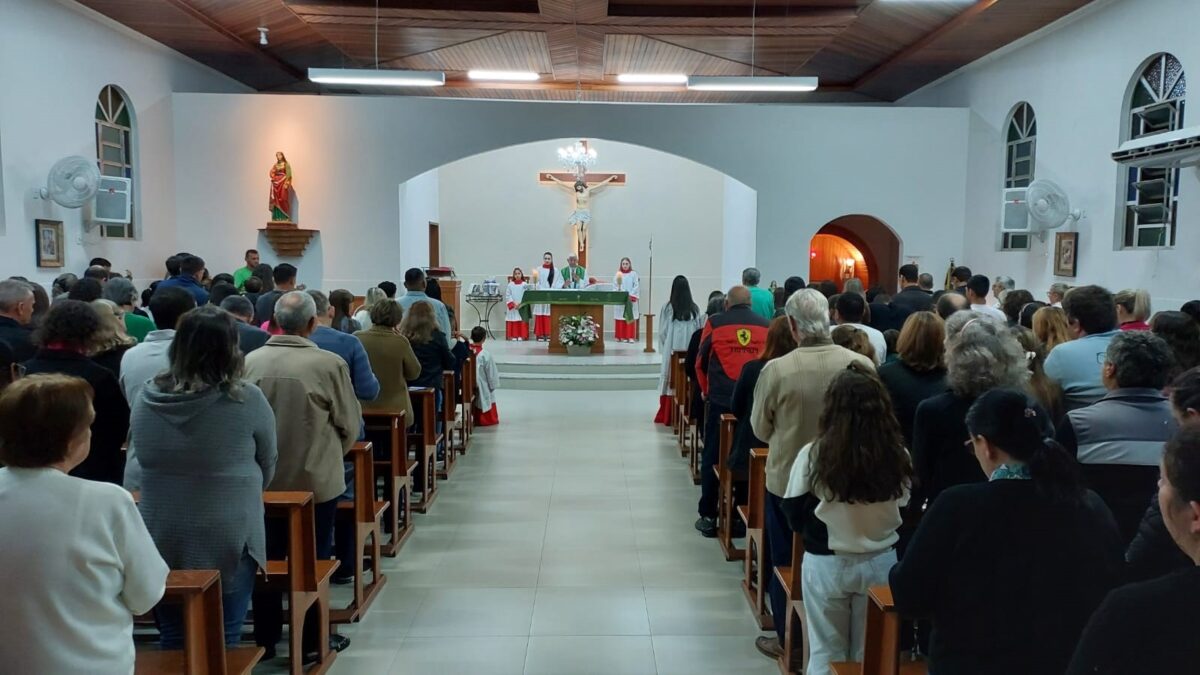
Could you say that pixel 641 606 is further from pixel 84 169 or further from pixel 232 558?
pixel 84 169

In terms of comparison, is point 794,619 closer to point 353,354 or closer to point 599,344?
point 353,354

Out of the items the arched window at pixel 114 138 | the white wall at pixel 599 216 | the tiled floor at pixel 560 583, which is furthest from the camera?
the white wall at pixel 599 216

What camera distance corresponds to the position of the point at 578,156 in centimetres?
1524

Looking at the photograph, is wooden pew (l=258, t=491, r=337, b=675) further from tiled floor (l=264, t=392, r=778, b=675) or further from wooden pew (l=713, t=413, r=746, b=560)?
wooden pew (l=713, t=413, r=746, b=560)

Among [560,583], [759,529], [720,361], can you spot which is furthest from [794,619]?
[720,361]

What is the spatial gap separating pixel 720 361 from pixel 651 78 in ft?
24.9

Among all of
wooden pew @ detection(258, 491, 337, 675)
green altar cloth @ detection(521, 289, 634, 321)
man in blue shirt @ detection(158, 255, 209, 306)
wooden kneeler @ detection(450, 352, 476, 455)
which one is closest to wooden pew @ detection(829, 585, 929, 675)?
wooden pew @ detection(258, 491, 337, 675)

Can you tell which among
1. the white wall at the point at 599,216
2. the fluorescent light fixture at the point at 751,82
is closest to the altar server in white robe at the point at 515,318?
the white wall at the point at 599,216

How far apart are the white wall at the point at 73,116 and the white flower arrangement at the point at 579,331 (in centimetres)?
486

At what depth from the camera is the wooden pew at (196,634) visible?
2258 millimetres

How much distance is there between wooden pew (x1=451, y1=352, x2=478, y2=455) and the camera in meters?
7.20

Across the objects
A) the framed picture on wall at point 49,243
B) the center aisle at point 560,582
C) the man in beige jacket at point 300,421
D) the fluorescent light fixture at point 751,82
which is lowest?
the center aisle at point 560,582

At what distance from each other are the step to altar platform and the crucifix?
423 cm

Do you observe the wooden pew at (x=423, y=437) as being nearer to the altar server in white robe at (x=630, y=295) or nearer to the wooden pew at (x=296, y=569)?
the wooden pew at (x=296, y=569)
